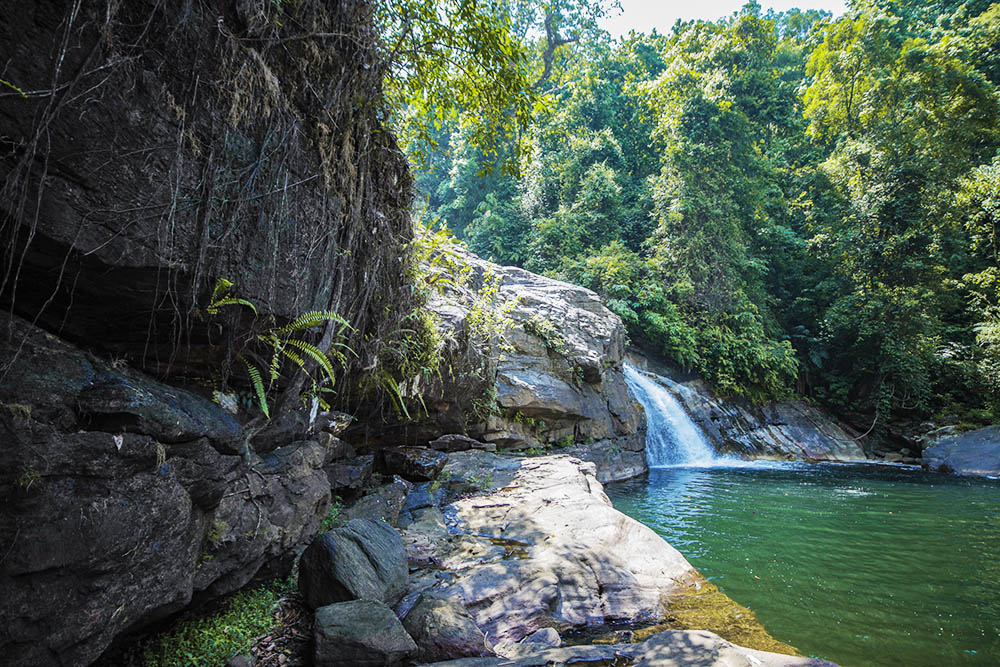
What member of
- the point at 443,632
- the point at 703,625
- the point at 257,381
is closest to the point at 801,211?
the point at 703,625

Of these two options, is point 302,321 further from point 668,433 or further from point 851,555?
point 668,433

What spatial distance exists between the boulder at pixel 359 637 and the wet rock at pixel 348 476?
257 centimetres

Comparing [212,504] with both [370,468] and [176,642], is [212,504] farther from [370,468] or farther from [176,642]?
[370,468]

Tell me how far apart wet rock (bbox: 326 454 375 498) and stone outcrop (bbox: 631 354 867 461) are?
12.8m

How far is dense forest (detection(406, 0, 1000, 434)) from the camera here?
17.7 metres

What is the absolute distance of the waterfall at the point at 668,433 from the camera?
47.9 ft

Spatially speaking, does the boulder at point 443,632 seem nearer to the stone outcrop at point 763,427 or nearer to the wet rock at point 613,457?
the wet rock at point 613,457

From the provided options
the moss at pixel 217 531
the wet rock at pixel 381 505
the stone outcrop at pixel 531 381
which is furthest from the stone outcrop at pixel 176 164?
the stone outcrop at pixel 531 381

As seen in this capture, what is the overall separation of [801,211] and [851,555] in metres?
21.9

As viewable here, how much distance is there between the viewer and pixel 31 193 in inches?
78.5

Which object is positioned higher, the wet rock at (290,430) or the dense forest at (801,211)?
the dense forest at (801,211)

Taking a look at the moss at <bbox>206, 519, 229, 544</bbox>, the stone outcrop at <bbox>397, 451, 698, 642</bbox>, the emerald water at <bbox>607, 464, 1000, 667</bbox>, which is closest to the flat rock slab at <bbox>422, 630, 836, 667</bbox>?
the stone outcrop at <bbox>397, 451, 698, 642</bbox>

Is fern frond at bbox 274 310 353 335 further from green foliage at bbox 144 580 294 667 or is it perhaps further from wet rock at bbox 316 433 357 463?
green foliage at bbox 144 580 294 667

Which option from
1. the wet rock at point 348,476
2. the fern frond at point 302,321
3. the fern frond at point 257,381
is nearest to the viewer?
the fern frond at point 257,381
